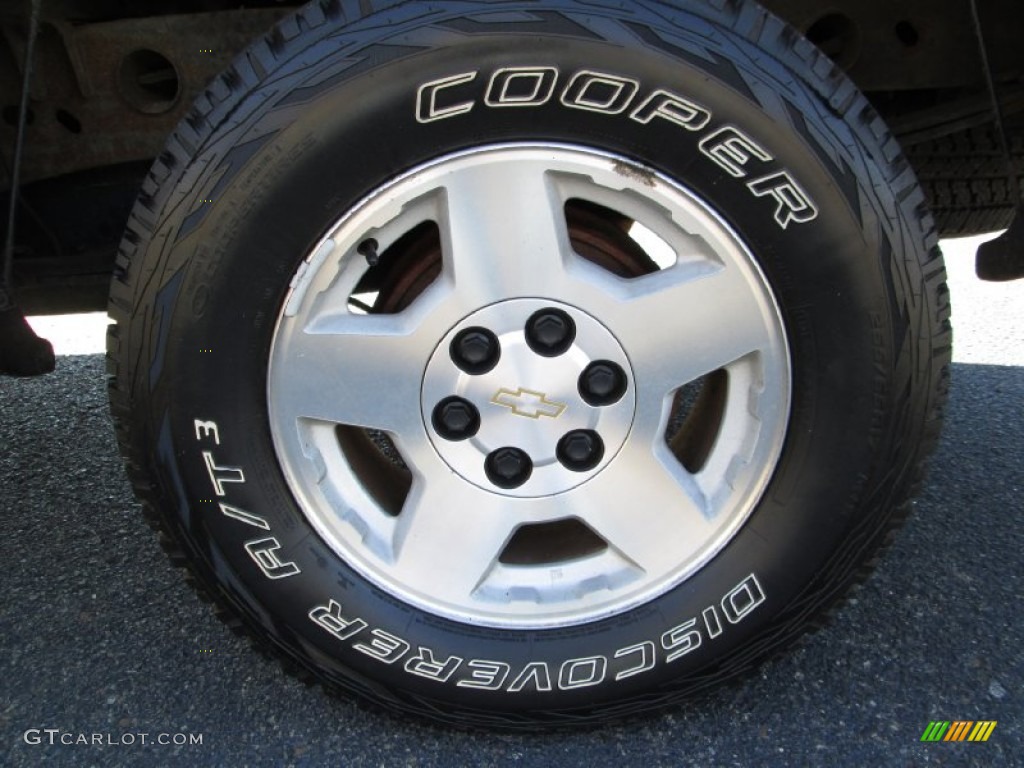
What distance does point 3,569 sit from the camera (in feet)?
7.02

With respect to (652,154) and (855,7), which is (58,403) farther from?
(855,7)

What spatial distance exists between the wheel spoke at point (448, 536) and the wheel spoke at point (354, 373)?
0.15 m

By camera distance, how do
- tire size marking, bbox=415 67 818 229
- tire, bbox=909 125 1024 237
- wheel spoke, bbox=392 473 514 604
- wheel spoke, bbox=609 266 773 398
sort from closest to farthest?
tire size marking, bbox=415 67 818 229 → wheel spoke, bbox=609 266 773 398 → wheel spoke, bbox=392 473 514 604 → tire, bbox=909 125 1024 237

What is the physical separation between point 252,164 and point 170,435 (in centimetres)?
44

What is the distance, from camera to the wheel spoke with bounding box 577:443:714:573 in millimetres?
1485

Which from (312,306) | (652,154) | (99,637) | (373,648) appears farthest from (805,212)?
(99,637)

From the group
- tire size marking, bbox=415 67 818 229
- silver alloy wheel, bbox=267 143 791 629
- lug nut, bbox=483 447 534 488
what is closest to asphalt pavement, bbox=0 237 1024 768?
silver alloy wheel, bbox=267 143 791 629

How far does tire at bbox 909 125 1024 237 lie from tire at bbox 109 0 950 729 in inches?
36.2

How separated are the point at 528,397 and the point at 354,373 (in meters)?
0.28

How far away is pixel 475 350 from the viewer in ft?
4.64

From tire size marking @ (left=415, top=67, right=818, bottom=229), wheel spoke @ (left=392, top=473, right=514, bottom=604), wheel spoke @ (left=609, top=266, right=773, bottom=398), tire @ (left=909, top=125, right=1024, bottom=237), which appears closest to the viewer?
tire size marking @ (left=415, top=67, right=818, bottom=229)

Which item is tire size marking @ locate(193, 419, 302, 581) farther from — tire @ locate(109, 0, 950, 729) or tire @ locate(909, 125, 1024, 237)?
tire @ locate(909, 125, 1024, 237)

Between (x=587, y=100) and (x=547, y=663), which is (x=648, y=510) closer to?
(x=547, y=663)

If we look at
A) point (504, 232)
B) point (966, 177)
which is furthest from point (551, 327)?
point (966, 177)
